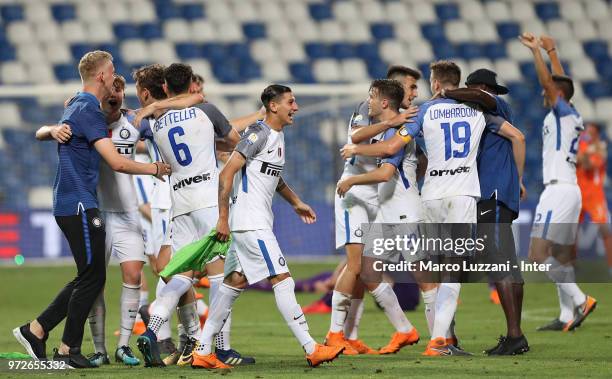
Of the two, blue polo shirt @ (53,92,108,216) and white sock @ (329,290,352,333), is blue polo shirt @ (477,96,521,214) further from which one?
blue polo shirt @ (53,92,108,216)

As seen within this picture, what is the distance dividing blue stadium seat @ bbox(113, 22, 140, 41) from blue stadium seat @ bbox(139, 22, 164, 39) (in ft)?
0.40

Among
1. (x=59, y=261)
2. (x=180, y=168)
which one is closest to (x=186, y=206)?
(x=180, y=168)

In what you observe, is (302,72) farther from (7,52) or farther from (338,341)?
(338,341)

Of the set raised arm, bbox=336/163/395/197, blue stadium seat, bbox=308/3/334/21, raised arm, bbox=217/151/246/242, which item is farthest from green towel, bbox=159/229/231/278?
blue stadium seat, bbox=308/3/334/21

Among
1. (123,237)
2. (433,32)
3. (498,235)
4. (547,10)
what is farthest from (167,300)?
(547,10)

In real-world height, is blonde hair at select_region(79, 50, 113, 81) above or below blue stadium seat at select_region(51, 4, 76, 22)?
below

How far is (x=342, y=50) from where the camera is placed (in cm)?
2323

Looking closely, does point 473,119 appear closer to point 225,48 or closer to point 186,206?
point 186,206

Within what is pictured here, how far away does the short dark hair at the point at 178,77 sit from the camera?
7898 mm

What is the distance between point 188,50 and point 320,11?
10.4ft

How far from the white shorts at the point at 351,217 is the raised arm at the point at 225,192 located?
1.49 meters

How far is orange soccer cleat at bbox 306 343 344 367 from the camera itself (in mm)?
7363

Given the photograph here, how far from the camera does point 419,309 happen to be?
41.9 ft

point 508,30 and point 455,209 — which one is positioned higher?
point 508,30
